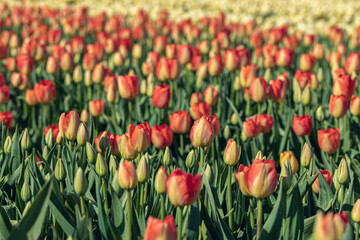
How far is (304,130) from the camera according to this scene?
2.50m

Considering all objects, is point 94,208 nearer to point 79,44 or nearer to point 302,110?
point 302,110

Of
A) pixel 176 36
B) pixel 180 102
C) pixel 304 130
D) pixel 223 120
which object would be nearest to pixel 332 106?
pixel 304 130

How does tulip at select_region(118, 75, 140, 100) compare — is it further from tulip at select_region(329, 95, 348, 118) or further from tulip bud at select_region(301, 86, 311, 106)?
tulip at select_region(329, 95, 348, 118)

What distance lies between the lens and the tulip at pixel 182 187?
4.78 ft

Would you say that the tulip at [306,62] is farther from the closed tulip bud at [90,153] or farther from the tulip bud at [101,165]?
the tulip bud at [101,165]

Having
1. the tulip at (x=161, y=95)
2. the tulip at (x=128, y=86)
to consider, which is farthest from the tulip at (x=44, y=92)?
the tulip at (x=161, y=95)

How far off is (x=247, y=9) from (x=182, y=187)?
30.4 feet

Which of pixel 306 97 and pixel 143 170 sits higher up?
pixel 143 170

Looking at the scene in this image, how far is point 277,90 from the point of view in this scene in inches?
116

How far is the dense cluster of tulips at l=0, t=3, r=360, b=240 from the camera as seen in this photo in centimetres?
163

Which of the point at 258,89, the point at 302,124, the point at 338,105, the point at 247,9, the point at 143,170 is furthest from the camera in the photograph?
the point at 247,9

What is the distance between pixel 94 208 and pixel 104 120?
4.64 feet

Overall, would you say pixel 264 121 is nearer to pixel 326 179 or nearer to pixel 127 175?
pixel 326 179

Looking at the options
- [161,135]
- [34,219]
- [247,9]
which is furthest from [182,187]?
[247,9]
